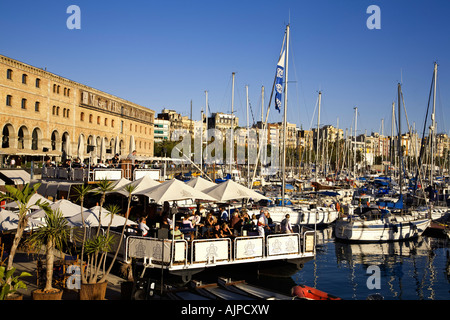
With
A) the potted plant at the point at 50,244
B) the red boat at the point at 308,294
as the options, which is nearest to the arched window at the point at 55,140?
the potted plant at the point at 50,244

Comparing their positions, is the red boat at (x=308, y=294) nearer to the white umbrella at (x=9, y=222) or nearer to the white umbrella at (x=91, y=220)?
the white umbrella at (x=91, y=220)

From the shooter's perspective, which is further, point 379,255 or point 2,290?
point 379,255

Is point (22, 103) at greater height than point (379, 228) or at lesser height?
greater

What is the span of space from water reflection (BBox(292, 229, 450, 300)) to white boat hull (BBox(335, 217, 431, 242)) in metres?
0.50

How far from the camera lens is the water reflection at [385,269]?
19844 millimetres

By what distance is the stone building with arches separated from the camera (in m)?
46.2

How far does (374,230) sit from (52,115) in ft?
132

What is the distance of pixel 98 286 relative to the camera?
11.4 metres

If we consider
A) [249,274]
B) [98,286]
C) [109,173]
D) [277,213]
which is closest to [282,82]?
[277,213]

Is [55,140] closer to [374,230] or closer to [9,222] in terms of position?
[374,230]

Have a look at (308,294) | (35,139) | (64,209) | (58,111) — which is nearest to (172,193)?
(64,209)

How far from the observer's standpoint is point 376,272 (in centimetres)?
2372
